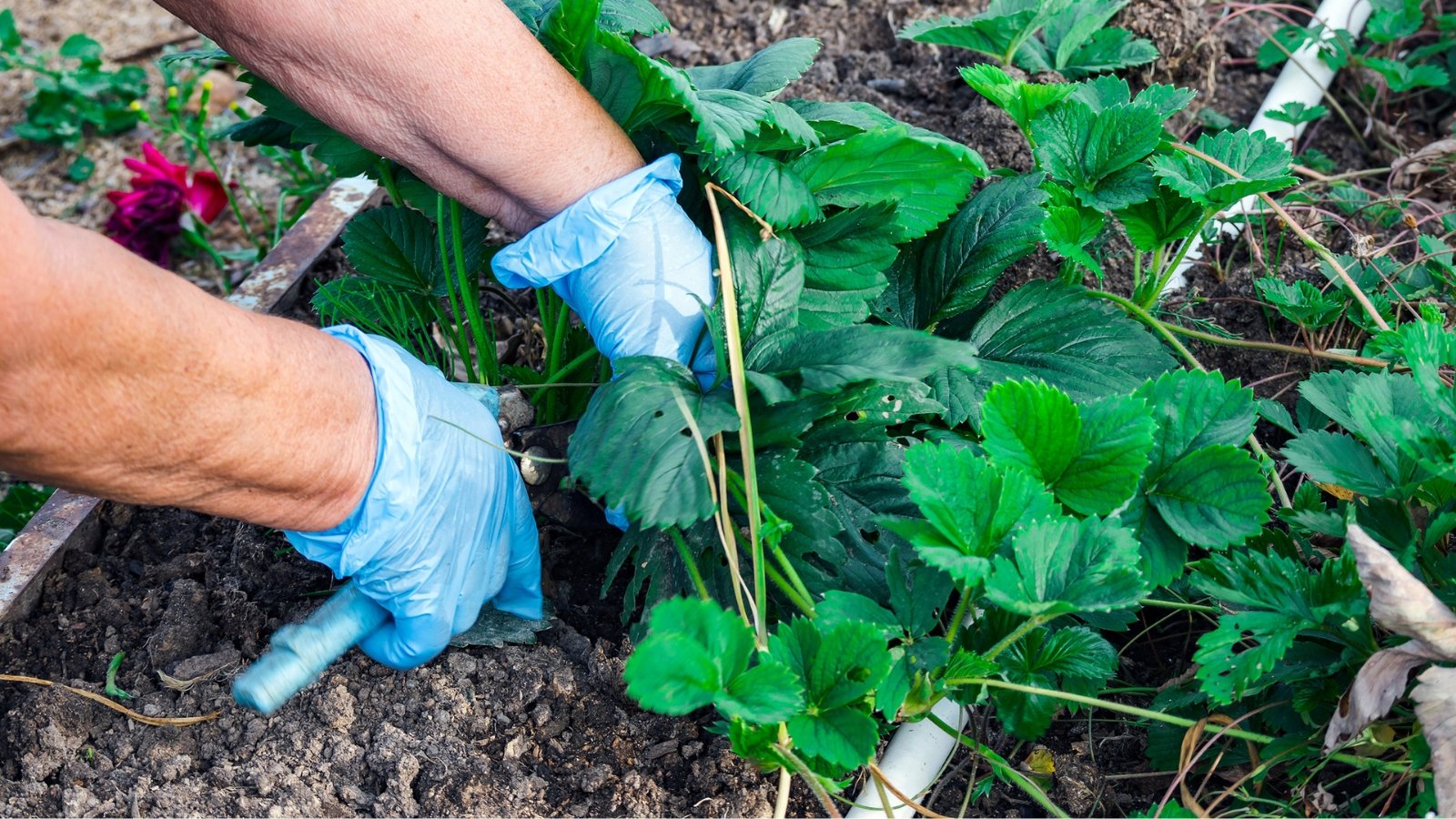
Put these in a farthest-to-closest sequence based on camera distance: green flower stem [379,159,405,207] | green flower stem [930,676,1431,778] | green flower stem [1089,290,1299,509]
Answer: green flower stem [379,159,405,207], green flower stem [1089,290,1299,509], green flower stem [930,676,1431,778]

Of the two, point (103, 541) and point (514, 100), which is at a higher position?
point (514, 100)

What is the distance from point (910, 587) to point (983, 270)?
417 mm

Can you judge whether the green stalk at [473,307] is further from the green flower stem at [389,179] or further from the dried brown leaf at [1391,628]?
the dried brown leaf at [1391,628]

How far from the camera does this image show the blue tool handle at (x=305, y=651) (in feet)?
3.63

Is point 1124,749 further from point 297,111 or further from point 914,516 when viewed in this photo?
point 297,111

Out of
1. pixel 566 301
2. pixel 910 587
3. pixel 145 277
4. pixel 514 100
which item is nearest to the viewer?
pixel 145 277

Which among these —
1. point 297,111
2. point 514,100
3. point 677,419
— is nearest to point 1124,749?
point 677,419

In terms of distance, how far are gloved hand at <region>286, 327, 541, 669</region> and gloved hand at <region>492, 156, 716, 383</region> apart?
18 centimetres

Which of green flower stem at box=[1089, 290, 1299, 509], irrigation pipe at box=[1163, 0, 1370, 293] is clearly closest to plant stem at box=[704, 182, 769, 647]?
green flower stem at box=[1089, 290, 1299, 509]

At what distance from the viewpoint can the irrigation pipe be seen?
179 centimetres

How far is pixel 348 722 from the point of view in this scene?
1.16 meters

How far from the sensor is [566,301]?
134cm

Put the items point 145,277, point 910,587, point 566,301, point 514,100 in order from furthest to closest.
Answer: point 566,301
point 514,100
point 910,587
point 145,277

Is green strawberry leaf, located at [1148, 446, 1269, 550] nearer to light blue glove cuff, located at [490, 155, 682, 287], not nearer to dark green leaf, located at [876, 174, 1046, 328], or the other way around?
dark green leaf, located at [876, 174, 1046, 328]
